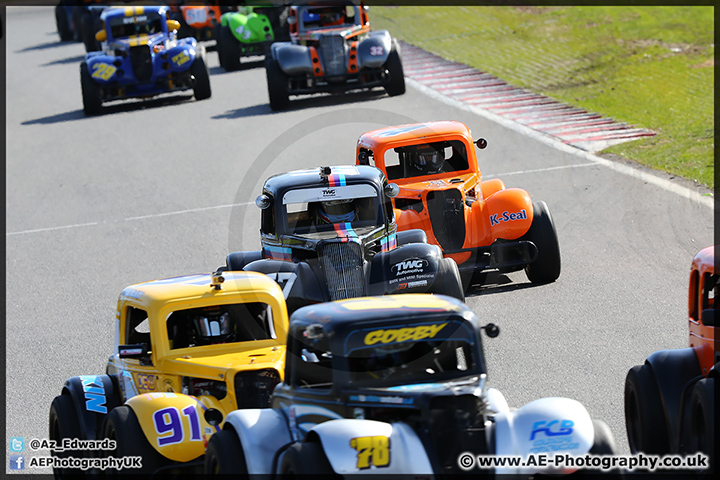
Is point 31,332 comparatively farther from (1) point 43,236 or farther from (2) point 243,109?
(2) point 243,109

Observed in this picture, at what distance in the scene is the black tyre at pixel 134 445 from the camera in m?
6.41

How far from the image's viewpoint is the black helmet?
7629mm

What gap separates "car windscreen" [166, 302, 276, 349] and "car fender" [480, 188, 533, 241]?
4317 mm

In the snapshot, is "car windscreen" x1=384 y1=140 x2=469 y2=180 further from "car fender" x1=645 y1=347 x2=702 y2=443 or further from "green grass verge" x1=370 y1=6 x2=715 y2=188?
"car fender" x1=645 y1=347 x2=702 y2=443

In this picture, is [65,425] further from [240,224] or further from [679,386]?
[240,224]

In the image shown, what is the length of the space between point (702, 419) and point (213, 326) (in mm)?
3492

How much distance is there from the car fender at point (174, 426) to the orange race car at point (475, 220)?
526 centimetres

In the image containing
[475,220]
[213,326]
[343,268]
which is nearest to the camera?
[213,326]

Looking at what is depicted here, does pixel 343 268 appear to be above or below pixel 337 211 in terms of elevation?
below

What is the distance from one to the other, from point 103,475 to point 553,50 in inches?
803

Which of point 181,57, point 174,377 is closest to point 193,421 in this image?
point 174,377

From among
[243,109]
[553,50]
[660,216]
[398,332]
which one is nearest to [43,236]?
[243,109]

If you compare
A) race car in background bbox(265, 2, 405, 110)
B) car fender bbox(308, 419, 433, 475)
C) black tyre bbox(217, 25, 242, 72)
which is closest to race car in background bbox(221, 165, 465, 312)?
car fender bbox(308, 419, 433, 475)

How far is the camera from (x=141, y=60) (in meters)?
22.8
